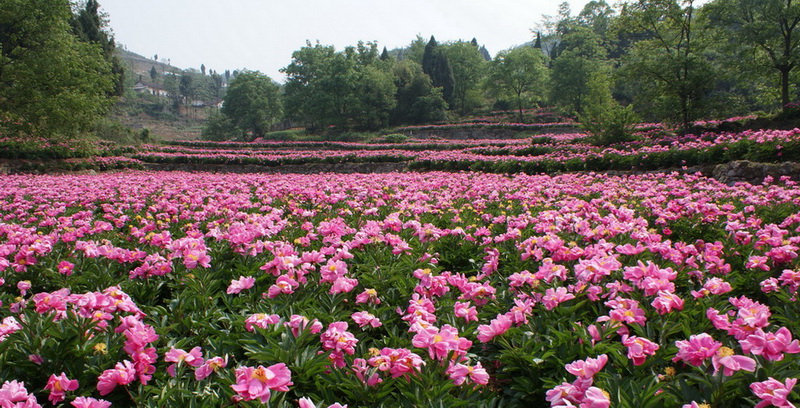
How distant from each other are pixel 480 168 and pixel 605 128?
629 centimetres

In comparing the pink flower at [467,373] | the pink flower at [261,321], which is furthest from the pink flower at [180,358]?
the pink flower at [467,373]

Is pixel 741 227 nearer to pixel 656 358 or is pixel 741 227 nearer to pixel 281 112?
pixel 656 358

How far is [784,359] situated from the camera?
1.54 m

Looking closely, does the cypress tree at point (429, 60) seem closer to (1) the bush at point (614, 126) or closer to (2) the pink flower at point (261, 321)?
(1) the bush at point (614, 126)

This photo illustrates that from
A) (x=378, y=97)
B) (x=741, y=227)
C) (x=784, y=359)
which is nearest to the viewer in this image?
(x=784, y=359)

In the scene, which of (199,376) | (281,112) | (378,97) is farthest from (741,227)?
(281,112)

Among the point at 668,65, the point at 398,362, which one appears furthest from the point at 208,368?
the point at 668,65

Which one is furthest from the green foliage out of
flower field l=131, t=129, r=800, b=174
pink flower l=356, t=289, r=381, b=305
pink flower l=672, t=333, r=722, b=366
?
pink flower l=672, t=333, r=722, b=366

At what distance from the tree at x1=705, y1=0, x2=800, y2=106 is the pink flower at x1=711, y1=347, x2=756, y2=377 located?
24638 millimetres

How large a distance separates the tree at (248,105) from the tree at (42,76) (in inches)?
1580

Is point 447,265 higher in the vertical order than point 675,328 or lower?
lower

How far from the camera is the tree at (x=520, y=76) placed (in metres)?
51.4

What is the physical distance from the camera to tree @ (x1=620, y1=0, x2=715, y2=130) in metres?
19.6

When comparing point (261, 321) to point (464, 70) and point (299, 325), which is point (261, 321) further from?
point (464, 70)
